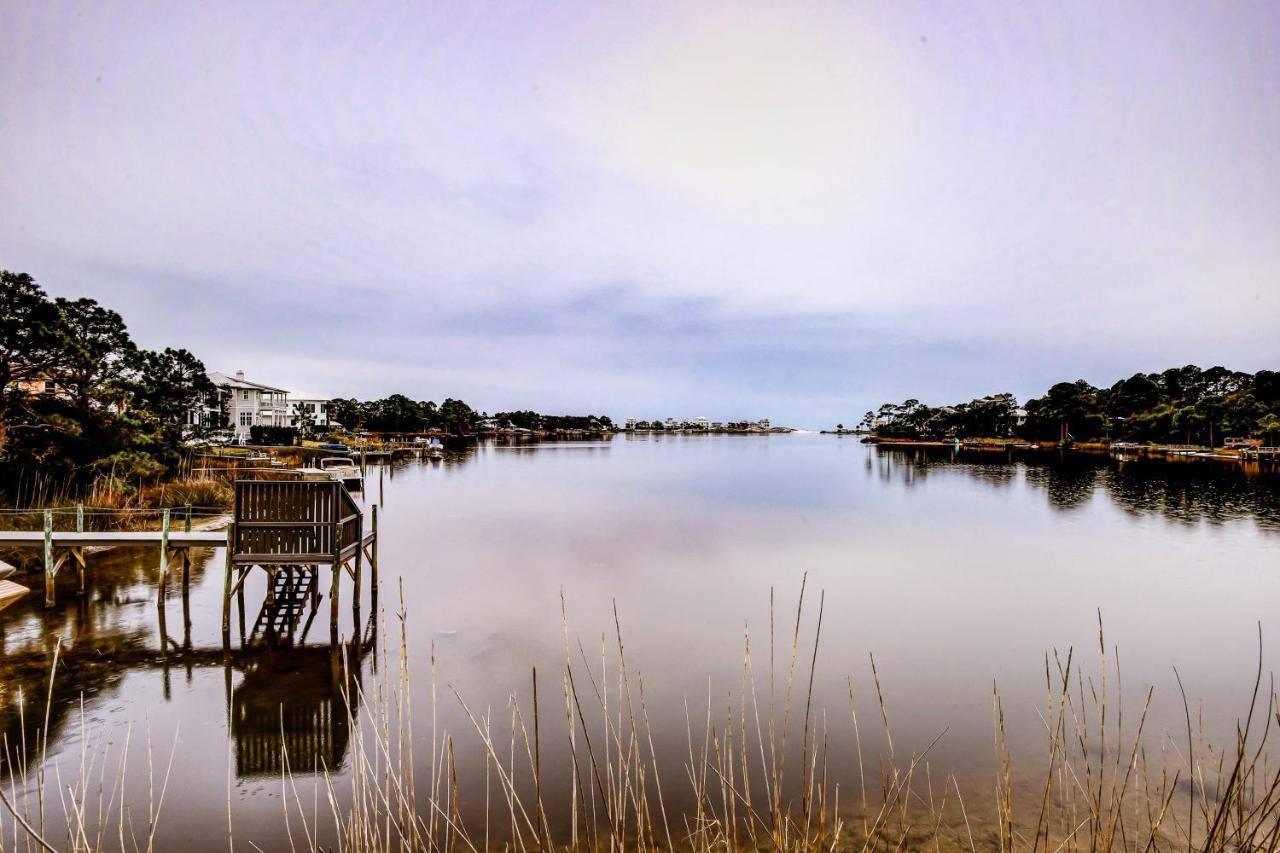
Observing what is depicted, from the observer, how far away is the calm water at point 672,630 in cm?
775

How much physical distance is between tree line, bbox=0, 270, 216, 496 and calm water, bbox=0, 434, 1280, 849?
16.9ft

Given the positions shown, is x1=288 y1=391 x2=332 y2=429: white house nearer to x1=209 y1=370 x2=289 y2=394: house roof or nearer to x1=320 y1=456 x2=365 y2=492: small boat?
x1=209 y1=370 x2=289 y2=394: house roof

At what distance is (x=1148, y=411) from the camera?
9750 cm

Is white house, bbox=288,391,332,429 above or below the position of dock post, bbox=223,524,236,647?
above

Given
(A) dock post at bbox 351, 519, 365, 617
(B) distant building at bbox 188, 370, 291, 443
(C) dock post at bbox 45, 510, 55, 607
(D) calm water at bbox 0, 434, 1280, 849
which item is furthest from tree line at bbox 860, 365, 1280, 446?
(B) distant building at bbox 188, 370, 291, 443

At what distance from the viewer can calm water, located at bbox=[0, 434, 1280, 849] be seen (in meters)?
7.75

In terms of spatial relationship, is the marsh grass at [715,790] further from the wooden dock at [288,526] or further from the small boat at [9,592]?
the small boat at [9,592]

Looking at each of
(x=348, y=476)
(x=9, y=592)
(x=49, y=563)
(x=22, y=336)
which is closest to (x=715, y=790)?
(x=49, y=563)

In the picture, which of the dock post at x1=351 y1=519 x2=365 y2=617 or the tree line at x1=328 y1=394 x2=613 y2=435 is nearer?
the dock post at x1=351 y1=519 x2=365 y2=617

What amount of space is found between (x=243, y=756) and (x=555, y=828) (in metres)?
3.95

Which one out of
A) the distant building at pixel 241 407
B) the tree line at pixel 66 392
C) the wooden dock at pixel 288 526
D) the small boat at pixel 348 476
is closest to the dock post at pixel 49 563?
the wooden dock at pixel 288 526

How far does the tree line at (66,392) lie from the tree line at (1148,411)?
327 feet

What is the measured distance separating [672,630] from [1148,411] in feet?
380

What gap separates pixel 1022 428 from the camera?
13038 centimetres
